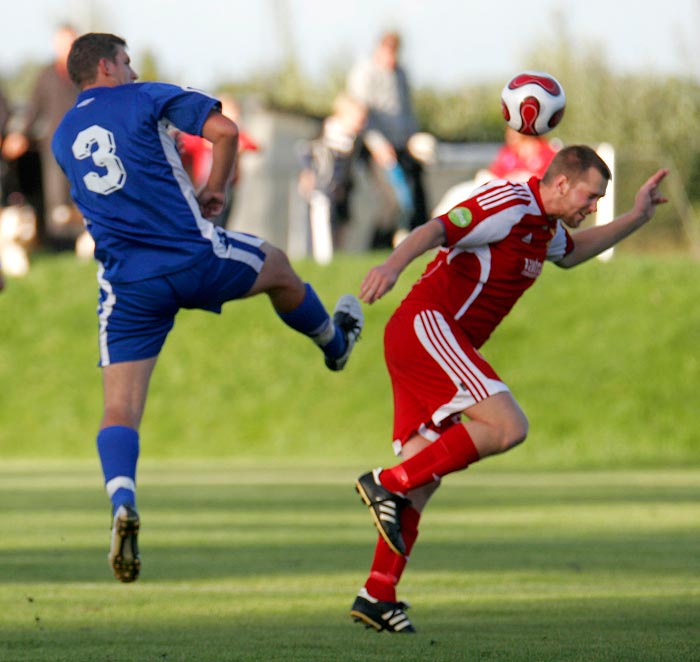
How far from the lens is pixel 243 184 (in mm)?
23969

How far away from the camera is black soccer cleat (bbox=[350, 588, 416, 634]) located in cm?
699

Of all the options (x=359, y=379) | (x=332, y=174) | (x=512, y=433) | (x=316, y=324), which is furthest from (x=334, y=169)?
(x=512, y=433)

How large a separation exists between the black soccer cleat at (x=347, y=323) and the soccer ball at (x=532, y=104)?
126 cm

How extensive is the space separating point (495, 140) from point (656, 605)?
2589cm

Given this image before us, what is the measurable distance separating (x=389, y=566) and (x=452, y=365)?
890 mm

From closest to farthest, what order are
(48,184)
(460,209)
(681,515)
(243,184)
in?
(460,209)
(681,515)
(48,184)
(243,184)

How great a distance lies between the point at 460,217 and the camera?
23.0ft

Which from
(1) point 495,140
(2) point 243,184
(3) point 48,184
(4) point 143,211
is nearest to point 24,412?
(3) point 48,184

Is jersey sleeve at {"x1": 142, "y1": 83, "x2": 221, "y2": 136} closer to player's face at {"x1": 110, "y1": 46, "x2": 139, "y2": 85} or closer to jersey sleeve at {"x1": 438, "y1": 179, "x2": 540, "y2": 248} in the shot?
player's face at {"x1": 110, "y1": 46, "x2": 139, "y2": 85}

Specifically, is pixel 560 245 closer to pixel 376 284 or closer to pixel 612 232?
pixel 612 232

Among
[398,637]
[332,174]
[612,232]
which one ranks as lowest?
[398,637]

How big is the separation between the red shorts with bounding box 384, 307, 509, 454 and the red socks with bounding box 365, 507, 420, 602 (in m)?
0.32

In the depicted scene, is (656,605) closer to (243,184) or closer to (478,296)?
(478,296)

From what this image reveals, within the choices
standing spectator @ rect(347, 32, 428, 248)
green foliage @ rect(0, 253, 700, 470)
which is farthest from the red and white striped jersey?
standing spectator @ rect(347, 32, 428, 248)
